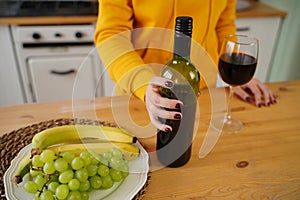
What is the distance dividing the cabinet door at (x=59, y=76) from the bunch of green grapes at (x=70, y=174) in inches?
47.0

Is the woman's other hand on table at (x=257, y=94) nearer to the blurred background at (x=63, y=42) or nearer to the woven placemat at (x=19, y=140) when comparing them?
the woven placemat at (x=19, y=140)

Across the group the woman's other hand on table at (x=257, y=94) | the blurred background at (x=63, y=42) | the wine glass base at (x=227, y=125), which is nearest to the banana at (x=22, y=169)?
the wine glass base at (x=227, y=125)

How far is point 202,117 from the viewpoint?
2.47ft

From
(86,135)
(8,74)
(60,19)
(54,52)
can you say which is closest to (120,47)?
(86,135)

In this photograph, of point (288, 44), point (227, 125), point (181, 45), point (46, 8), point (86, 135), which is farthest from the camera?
point (288, 44)

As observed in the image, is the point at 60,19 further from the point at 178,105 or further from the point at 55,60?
the point at 178,105

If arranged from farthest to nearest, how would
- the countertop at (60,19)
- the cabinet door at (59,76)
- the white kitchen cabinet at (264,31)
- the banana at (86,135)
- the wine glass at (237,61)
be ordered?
the white kitchen cabinet at (264,31)
the cabinet door at (59,76)
the countertop at (60,19)
the wine glass at (237,61)
the banana at (86,135)

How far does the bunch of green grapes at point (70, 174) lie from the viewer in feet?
1.50

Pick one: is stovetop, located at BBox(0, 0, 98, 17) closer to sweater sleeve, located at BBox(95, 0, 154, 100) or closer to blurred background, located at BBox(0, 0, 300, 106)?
blurred background, located at BBox(0, 0, 300, 106)

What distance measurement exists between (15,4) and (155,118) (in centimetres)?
156

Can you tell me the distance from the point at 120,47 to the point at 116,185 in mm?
383

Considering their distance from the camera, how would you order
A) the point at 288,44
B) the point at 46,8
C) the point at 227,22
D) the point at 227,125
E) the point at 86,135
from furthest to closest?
the point at 288,44
the point at 46,8
the point at 227,22
the point at 227,125
the point at 86,135

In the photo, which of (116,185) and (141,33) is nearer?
(116,185)

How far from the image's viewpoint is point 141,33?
839mm
